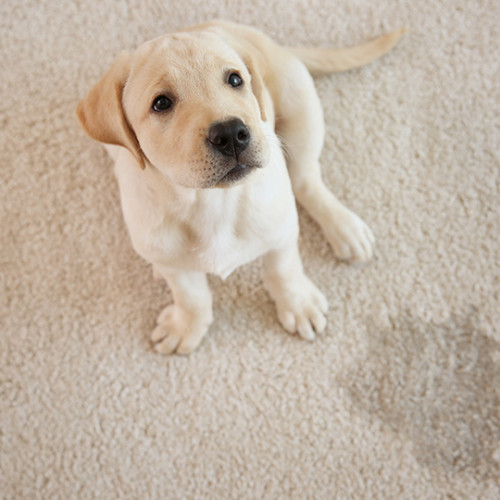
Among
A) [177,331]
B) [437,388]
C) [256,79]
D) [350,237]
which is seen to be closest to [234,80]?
[256,79]

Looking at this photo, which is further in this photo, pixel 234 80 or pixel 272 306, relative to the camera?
pixel 272 306

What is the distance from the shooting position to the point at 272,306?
6.90 feet

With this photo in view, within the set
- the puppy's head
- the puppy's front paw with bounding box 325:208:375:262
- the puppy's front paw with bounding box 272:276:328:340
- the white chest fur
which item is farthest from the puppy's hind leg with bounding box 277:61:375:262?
the puppy's head

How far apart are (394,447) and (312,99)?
125cm

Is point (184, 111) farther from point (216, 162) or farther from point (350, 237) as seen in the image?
point (350, 237)

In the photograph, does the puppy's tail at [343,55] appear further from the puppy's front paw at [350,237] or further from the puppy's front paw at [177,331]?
the puppy's front paw at [177,331]

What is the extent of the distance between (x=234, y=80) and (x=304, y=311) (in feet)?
3.18

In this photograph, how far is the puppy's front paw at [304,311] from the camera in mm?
1989

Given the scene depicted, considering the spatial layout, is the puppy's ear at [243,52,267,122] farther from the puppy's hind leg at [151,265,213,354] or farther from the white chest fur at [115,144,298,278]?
the puppy's hind leg at [151,265,213,354]

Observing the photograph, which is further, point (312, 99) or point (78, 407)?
point (78, 407)

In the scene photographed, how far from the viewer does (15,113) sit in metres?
2.37

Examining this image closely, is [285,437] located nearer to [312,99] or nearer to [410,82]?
[312,99]

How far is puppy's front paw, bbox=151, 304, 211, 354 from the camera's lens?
6.44ft


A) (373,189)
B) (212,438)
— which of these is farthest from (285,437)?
(373,189)
